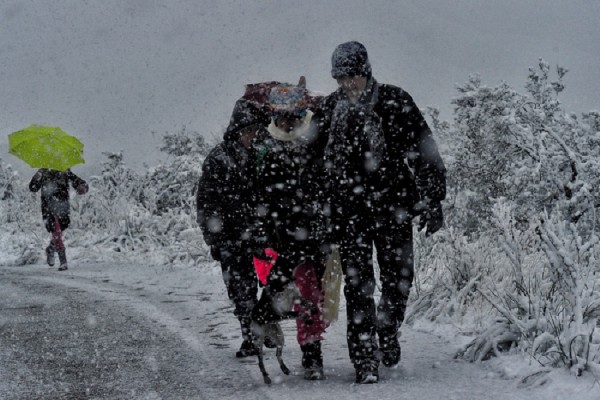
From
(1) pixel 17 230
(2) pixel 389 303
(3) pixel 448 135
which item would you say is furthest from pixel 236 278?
(3) pixel 448 135

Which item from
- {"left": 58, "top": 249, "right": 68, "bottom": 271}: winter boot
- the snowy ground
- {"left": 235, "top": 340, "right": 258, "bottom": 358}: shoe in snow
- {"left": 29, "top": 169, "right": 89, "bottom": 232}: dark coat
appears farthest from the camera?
{"left": 58, "top": 249, "right": 68, "bottom": 271}: winter boot

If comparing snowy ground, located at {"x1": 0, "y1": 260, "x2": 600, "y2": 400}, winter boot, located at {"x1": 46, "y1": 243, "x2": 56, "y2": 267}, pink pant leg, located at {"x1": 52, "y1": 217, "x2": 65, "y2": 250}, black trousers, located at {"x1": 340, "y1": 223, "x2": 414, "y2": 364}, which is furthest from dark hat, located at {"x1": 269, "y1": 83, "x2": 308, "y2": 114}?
winter boot, located at {"x1": 46, "y1": 243, "x2": 56, "y2": 267}

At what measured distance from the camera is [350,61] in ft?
11.3

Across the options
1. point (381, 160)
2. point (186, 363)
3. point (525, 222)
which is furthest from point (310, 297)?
point (525, 222)

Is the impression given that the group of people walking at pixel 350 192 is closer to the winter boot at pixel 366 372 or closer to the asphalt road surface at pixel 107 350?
the winter boot at pixel 366 372

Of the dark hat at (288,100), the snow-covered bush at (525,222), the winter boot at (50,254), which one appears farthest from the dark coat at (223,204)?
the winter boot at (50,254)

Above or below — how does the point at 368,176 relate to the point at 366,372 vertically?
above

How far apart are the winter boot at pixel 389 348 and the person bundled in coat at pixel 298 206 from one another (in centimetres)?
38

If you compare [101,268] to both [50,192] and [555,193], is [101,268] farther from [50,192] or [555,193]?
[555,193]

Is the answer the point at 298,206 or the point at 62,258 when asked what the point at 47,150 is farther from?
the point at 298,206

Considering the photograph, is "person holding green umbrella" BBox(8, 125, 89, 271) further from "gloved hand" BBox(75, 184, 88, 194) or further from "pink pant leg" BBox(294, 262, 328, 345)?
"pink pant leg" BBox(294, 262, 328, 345)

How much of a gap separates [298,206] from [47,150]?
8.14m

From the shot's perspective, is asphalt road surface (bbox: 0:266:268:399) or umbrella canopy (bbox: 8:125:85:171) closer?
asphalt road surface (bbox: 0:266:268:399)

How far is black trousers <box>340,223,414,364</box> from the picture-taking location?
351 centimetres
